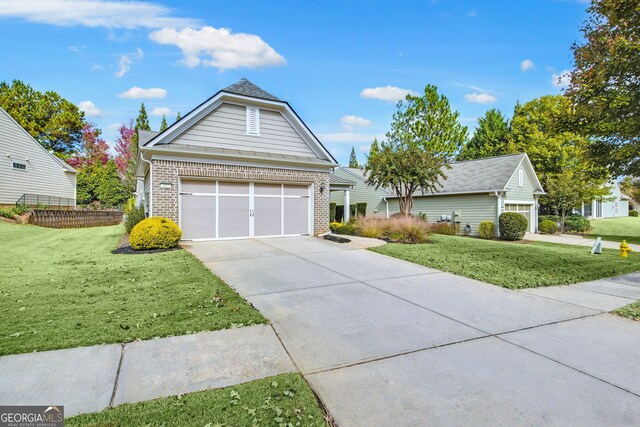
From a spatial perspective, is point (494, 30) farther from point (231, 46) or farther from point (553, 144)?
point (553, 144)

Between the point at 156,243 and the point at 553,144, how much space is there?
28.6m

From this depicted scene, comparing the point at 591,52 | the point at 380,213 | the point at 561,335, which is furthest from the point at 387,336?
the point at 380,213

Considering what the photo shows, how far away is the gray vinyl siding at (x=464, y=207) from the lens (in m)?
20.0

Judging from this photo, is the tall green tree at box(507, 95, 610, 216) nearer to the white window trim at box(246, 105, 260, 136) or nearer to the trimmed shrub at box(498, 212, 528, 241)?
the trimmed shrub at box(498, 212, 528, 241)

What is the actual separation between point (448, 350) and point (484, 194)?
18.9 meters

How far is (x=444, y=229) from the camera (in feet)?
65.1

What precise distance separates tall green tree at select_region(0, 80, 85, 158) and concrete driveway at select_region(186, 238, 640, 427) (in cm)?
3784

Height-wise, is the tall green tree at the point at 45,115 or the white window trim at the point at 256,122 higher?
the tall green tree at the point at 45,115

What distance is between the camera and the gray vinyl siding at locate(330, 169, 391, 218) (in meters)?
25.8

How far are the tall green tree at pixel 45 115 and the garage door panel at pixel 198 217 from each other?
104 ft

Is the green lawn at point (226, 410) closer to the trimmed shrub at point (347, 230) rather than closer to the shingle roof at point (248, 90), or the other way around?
the shingle roof at point (248, 90)

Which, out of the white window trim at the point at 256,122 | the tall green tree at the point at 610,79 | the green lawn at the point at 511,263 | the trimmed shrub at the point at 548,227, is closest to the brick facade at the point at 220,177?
the white window trim at the point at 256,122

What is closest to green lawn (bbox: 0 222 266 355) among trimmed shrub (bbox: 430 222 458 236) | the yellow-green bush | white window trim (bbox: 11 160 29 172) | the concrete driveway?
the concrete driveway

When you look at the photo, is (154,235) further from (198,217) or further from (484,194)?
(484,194)
